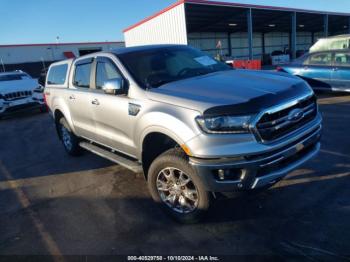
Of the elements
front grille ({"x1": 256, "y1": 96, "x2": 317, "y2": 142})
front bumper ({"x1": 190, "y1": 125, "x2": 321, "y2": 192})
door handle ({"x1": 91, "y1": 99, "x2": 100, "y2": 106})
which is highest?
door handle ({"x1": 91, "y1": 99, "x2": 100, "y2": 106})

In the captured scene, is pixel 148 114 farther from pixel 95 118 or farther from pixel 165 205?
pixel 95 118

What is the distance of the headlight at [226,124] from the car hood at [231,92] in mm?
59

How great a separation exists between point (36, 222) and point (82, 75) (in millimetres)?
2435

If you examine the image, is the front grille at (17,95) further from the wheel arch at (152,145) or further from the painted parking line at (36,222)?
the wheel arch at (152,145)

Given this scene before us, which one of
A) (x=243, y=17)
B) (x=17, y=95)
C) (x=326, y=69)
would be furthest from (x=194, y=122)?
(x=243, y=17)

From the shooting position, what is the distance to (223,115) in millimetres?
2746

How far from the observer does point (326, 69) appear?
9375 millimetres

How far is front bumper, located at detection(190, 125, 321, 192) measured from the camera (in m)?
2.72

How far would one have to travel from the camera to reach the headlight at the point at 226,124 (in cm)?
274

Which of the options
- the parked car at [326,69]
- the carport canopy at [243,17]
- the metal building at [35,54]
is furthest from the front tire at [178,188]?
the metal building at [35,54]

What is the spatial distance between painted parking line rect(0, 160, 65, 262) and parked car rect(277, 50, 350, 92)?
346 inches

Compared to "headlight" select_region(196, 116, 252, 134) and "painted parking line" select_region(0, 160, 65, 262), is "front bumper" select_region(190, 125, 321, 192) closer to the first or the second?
"headlight" select_region(196, 116, 252, 134)

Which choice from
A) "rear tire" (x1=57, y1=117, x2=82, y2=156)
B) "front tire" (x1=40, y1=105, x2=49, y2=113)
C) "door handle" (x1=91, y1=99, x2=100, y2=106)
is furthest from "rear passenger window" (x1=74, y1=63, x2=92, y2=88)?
"front tire" (x1=40, y1=105, x2=49, y2=113)

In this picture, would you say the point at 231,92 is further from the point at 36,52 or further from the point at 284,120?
the point at 36,52
